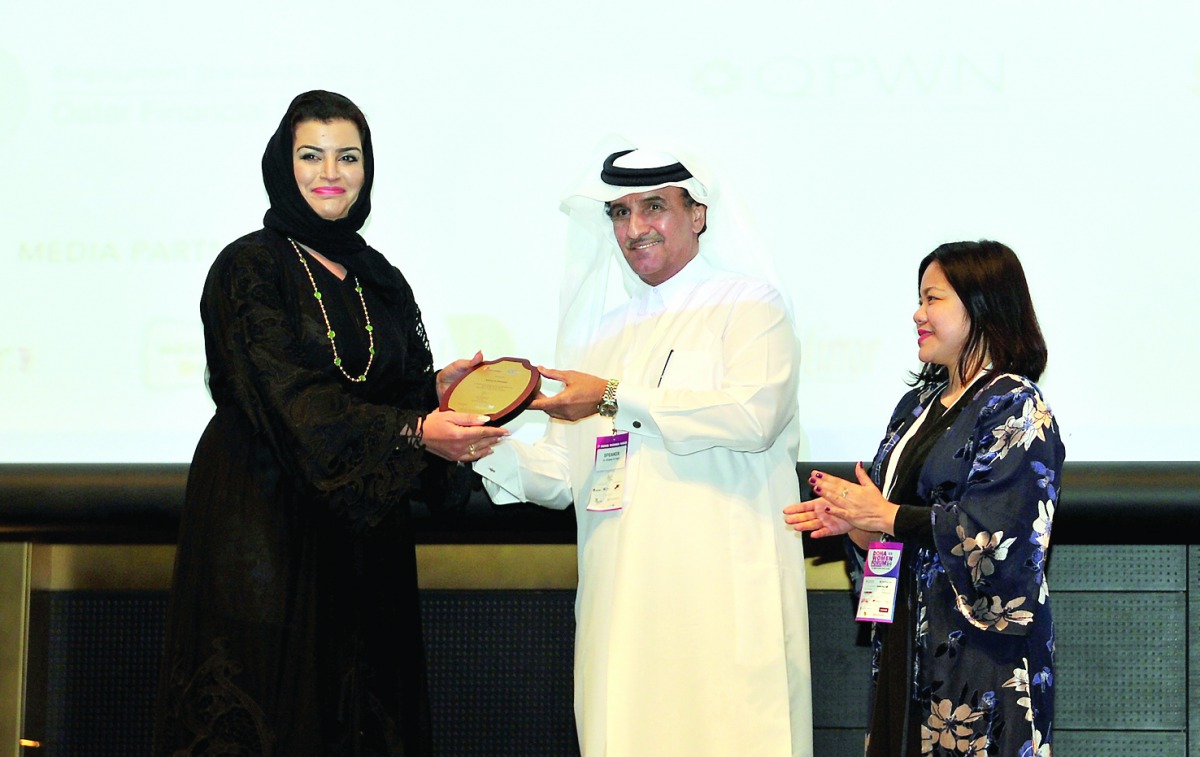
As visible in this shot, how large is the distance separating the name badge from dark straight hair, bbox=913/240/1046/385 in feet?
2.68

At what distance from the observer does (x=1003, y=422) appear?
2.56m

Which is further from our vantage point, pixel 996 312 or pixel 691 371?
pixel 691 371

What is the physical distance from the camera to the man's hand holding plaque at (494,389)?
9.13ft

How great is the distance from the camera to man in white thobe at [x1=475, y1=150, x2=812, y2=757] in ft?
9.61

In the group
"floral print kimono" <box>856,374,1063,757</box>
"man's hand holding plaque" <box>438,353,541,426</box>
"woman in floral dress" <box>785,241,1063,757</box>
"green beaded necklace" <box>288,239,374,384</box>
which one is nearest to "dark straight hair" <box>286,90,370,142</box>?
"green beaded necklace" <box>288,239,374,384</box>

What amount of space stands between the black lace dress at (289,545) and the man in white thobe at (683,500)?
0.38m

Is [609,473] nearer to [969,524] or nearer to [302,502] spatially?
[302,502]

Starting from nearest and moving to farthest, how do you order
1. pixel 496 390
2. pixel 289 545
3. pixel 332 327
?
pixel 289 545 → pixel 332 327 → pixel 496 390

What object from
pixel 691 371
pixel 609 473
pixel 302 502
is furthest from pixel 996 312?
pixel 302 502

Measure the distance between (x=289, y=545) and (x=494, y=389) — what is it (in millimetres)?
562

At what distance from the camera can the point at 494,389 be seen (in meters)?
2.87

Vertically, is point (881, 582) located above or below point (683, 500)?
below

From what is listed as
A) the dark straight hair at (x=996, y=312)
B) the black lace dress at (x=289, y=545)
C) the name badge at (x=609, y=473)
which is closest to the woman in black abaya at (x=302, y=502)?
the black lace dress at (x=289, y=545)

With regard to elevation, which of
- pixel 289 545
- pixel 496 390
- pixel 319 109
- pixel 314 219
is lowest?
pixel 289 545
